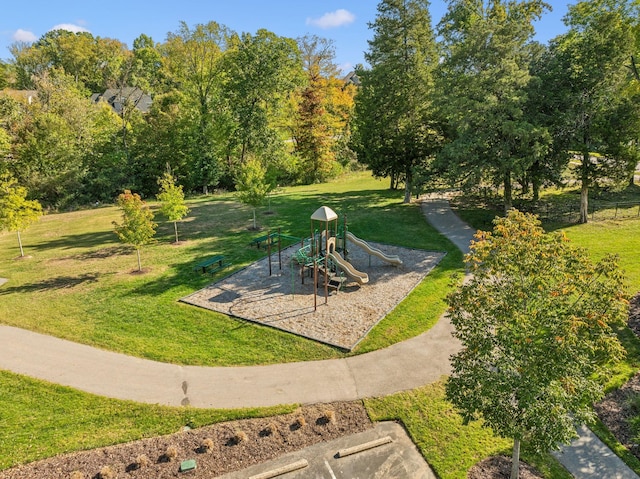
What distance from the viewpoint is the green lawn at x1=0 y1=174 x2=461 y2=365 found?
1202 centimetres

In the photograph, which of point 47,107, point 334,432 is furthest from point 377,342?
point 47,107

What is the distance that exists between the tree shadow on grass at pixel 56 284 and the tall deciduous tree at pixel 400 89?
59.3 ft

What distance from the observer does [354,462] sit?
801 cm

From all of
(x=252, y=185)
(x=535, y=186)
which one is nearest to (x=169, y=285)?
(x=252, y=185)

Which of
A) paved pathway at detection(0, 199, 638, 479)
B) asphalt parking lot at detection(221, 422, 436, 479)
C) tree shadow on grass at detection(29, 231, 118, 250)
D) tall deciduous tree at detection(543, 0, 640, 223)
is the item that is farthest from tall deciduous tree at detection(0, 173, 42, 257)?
tall deciduous tree at detection(543, 0, 640, 223)

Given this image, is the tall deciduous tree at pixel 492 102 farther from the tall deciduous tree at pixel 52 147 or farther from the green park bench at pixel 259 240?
the tall deciduous tree at pixel 52 147

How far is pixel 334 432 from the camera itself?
344 inches

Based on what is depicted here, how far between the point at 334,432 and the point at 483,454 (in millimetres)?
3055

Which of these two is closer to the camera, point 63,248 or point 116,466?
point 116,466

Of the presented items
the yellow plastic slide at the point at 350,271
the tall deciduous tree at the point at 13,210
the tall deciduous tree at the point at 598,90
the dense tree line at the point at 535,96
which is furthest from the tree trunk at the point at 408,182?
the tall deciduous tree at the point at 13,210

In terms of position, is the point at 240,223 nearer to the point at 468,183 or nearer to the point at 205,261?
the point at 205,261

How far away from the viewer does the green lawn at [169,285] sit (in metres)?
12.0

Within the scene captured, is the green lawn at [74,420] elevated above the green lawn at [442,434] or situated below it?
above

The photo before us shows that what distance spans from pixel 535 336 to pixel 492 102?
53.5ft
